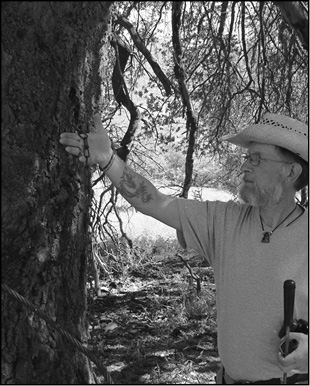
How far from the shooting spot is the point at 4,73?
1.84m

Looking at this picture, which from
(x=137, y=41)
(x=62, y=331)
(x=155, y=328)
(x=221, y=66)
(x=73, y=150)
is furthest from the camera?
(x=221, y=66)

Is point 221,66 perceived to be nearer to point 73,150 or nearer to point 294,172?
point 294,172

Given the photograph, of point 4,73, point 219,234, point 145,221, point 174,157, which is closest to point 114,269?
point 145,221

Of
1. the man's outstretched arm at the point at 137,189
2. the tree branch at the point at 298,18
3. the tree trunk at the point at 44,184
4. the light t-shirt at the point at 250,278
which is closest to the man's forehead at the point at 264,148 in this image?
the light t-shirt at the point at 250,278

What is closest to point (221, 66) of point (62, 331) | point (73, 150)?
point (73, 150)

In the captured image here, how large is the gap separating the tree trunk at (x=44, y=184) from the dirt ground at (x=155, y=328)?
123 cm

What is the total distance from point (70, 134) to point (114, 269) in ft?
14.4

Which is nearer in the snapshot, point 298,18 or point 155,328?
point 298,18

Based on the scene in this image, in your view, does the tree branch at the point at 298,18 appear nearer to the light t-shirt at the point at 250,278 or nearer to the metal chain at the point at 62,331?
the light t-shirt at the point at 250,278

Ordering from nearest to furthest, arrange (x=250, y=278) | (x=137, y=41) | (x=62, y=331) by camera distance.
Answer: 1. (x=62, y=331)
2. (x=250, y=278)
3. (x=137, y=41)

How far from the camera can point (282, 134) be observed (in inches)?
85.7

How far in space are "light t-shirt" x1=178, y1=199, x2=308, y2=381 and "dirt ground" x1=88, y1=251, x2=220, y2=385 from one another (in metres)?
1.22

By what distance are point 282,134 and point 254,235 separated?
363 mm

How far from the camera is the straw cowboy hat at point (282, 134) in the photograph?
7.13 ft
